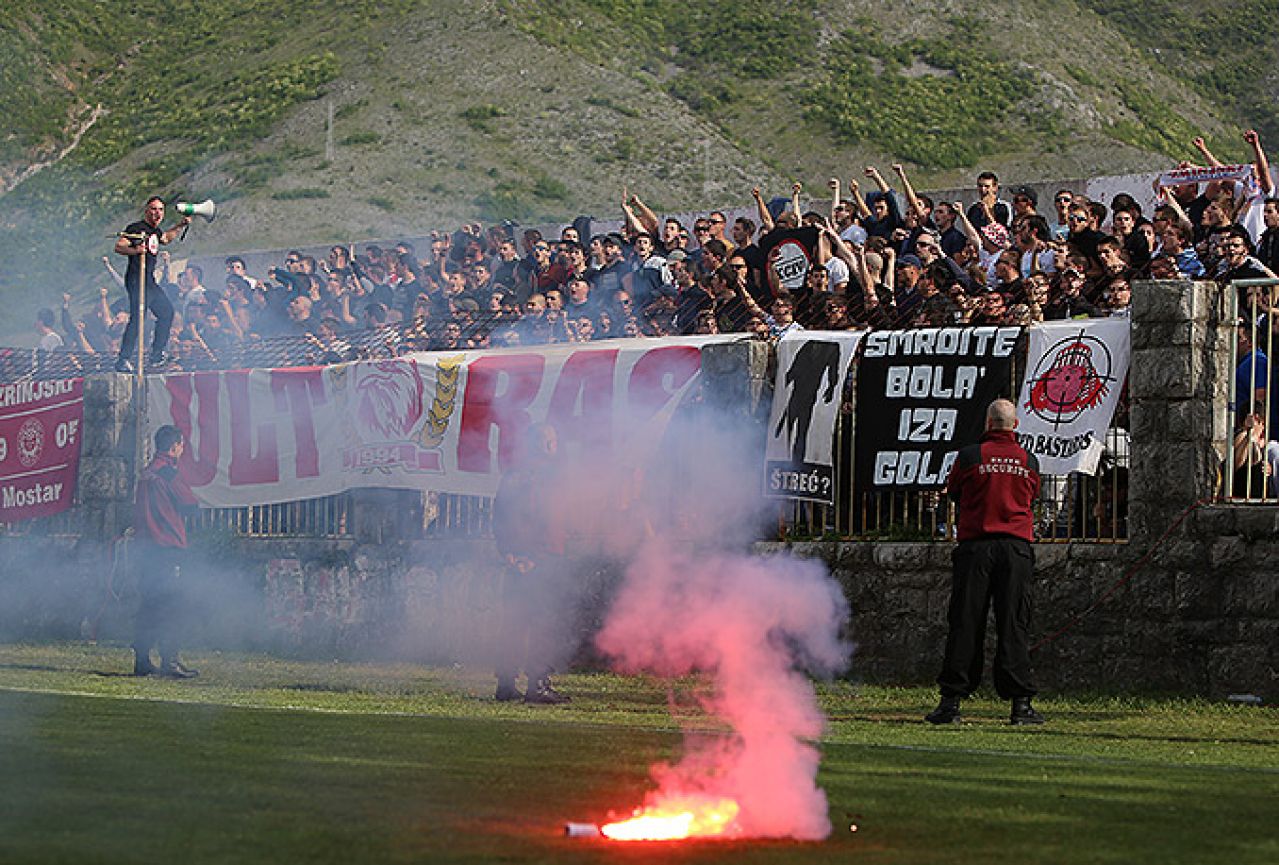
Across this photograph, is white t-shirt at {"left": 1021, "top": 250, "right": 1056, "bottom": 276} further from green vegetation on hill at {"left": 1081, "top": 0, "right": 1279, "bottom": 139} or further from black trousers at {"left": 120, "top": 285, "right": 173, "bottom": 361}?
green vegetation on hill at {"left": 1081, "top": 0, "right": 1279, "bottom": 139}

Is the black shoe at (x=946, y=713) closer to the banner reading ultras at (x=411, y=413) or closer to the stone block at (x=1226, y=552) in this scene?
the stone block at (x=1226, y=552)

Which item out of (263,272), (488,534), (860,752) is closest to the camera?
(860,752)

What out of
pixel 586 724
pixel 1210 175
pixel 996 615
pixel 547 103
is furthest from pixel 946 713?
pixel 547 103

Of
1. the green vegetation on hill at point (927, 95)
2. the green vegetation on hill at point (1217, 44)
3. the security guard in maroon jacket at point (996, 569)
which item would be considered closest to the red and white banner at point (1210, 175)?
the security guard in maroon jacket at point (996, 569)

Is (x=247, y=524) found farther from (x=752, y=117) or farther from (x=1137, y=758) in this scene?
(x=752, y=117)

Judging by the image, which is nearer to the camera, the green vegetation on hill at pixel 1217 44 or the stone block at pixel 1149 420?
the stone block at pixel 1149 420

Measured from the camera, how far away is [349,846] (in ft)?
25.4

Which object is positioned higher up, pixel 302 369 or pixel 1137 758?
pixel 302 369

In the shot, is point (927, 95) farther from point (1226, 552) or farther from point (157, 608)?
point (1226, 552)

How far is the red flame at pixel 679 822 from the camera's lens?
816 cm

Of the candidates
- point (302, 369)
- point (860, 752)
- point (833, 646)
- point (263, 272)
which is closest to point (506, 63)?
point (263, 272)

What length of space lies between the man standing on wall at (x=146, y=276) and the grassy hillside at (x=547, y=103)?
24192 millimetres

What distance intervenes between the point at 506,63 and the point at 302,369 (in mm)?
46533

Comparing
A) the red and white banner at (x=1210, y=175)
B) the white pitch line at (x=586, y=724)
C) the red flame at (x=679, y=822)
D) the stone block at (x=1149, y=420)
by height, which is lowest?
the red flame at (x=679, y=822)
